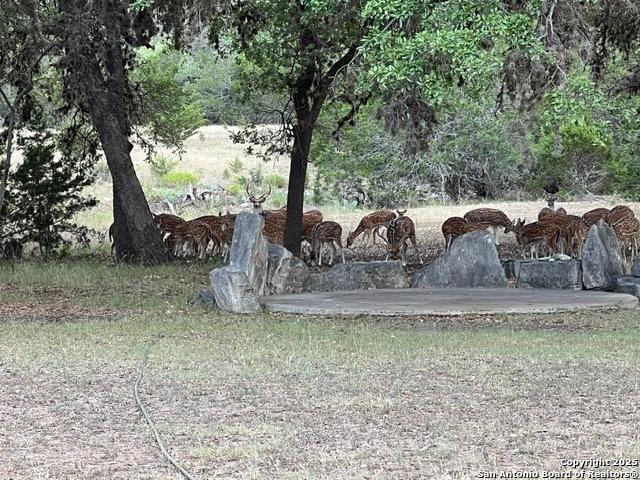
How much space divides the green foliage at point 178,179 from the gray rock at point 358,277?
29642mm

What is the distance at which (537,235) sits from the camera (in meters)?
20.2

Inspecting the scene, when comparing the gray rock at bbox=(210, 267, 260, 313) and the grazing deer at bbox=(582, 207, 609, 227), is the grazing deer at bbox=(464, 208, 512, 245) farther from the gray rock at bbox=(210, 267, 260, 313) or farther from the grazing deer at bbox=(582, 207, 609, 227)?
the gray rock at bbox=(210, 267, 260, 313)

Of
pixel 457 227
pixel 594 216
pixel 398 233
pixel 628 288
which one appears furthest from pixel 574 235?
pixel 628 288

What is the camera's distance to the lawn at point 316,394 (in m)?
6.54

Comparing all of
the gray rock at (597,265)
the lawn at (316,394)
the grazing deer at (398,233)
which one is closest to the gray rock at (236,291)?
the lawn at (316,394)

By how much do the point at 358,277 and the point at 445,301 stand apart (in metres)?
2.14

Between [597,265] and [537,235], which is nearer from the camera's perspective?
[597,265]

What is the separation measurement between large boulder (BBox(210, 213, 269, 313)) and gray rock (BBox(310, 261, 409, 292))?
1.03 meters

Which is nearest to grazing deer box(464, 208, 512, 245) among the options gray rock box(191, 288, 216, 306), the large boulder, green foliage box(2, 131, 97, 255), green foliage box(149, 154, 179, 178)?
the large boulder

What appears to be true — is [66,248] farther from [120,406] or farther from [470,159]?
[470,159]

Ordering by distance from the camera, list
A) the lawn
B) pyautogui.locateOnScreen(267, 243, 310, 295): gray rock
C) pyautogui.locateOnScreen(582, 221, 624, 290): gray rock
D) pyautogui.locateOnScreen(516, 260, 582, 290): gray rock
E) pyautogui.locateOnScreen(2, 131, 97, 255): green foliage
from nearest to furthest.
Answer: the lawn, pyautogui.locateOnScreen(267, 243, 310, 295): gray rock, pyautogui.locateOnScreen(582, 221, 624, 290): gray rock, pyautogui.locateOnScreen(516, 260, 582, 290): gray rock, pyautogui.locateOnScreen(2, 131, 97, 255): green foliage

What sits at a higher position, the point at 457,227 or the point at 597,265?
the point at 457,227

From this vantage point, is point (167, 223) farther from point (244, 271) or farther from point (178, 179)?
point (178, 179)

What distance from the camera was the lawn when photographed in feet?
21.4
